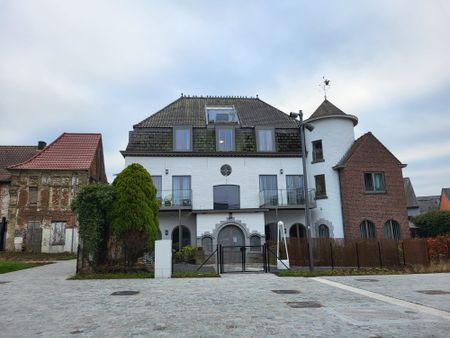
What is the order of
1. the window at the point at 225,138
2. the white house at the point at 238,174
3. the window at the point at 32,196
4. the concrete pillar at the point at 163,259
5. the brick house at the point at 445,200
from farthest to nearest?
the brick house at the point at 445,200
the window at the point at 32,196
the window at the point at 225,138
the white house at the point at 238,174
the concrete pillar at the point at 163,259

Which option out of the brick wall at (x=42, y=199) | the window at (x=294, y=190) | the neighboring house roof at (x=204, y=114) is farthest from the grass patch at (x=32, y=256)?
the window at (x=294, y=190)

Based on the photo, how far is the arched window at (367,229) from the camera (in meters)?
24.0

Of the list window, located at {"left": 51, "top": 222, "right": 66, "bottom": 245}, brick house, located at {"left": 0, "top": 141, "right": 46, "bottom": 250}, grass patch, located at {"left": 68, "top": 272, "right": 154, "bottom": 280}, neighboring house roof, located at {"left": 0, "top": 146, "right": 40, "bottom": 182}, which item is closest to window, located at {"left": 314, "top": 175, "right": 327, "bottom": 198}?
grass patch, located at {"left": 68, "top": 272, "right": 154, "bottom": 280}

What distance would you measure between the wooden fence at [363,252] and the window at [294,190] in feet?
21.7

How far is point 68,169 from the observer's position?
29.5 meters

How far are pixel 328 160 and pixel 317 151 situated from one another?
126 centimetres

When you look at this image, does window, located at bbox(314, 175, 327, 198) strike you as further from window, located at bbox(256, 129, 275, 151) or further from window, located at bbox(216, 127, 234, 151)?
window, located at bbox(216, 127, 234, 151)

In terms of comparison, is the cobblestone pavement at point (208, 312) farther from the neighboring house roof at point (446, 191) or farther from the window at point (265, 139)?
the neighboring house roof at point (446, 191)

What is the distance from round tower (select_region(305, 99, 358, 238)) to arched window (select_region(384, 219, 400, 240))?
10.1 feet

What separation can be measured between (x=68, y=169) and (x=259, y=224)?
52.9ft

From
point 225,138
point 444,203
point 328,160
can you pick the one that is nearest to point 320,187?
point 328,160

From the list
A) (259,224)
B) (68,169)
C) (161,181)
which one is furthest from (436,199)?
(68,169)

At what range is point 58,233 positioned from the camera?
28516 mm

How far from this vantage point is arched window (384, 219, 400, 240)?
2433cm
